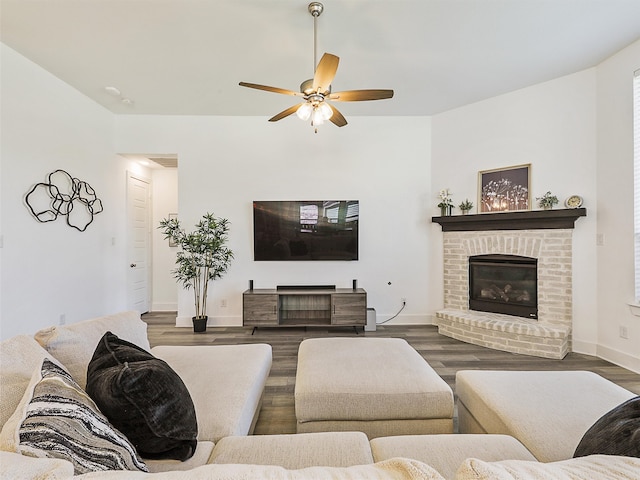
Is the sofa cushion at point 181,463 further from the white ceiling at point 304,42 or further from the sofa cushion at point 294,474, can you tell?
the white ceiling at point 304,42

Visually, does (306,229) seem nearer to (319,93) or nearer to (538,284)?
(319,93)

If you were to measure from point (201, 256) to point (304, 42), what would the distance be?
2.95m

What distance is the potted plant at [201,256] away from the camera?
4100 millimetres

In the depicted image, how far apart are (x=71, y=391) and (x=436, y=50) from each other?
353 centimetres

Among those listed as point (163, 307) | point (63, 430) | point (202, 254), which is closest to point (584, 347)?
point (63, 430)

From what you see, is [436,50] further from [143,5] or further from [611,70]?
[143,5]

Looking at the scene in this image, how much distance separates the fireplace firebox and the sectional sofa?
2.33 m

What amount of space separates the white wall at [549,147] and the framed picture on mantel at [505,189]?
0.22 feet

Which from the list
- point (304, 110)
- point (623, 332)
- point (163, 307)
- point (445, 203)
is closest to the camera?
point (304, 110)

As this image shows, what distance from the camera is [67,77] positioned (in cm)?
336

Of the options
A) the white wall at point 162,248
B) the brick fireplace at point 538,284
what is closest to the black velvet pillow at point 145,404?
the brick fireplace at point 538,284

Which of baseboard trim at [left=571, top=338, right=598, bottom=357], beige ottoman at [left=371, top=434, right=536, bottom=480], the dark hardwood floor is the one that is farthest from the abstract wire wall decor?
baseboard trim at [left=571, top=338, right=598, bottom=357]

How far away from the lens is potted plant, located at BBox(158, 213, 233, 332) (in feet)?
13.5

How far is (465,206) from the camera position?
13.2 ft
